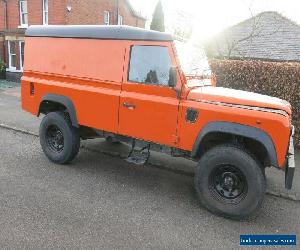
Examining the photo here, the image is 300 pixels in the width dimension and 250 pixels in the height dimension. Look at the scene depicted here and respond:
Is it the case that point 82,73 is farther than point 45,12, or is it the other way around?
point 45,12

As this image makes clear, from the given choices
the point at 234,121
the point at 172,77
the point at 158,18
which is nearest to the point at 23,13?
the point at 158,18

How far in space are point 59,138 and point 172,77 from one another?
2825 mm

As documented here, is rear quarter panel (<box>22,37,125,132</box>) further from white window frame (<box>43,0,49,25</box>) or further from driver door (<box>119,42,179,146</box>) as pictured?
white window frame (<box>43,0,49,25</box>)

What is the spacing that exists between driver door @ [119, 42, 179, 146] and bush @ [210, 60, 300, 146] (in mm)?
3998

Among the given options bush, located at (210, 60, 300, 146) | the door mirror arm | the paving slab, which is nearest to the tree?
the paving slab

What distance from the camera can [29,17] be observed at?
1992 centimetres

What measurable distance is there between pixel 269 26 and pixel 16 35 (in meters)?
18.6

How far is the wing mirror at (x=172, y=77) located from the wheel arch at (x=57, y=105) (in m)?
2.03

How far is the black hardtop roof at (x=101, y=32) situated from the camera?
4742mm

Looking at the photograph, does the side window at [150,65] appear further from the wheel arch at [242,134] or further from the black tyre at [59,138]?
the black tyre at [59,138]

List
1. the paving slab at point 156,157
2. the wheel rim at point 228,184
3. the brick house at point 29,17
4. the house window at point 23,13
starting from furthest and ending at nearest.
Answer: the house window at point 23,13 → the brick house at point 29,17 → the paving slab at point 156,157 → the wheel rim at point 228,184

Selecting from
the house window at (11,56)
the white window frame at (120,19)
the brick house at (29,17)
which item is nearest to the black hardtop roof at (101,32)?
the brick house at (29,17)

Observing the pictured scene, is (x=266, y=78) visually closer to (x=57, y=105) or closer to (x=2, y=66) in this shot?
(x=57, y=105)

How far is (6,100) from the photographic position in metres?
13.0
